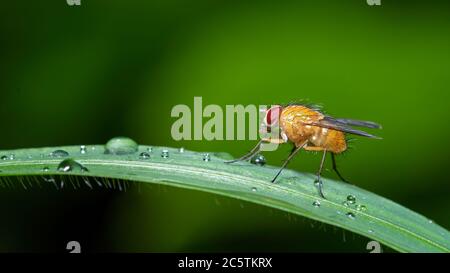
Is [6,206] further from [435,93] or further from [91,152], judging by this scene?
[435,93]

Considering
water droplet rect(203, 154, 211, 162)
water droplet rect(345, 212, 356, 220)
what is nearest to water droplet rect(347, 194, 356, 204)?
water droplet rect(345, 212, 356, 220)

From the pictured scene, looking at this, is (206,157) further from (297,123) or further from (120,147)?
(297,123)

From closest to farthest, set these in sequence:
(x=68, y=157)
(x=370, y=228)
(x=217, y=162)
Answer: (x=370, y=228), (x=68, y=157), (x=217, y=162)

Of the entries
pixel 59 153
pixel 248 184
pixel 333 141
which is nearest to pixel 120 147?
pixel 59 153

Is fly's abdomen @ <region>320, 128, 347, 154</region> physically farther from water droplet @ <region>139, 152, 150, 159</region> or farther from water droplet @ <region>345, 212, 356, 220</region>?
water droplet @ <region>139, 152, 150, 159</region>

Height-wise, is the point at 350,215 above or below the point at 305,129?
below
